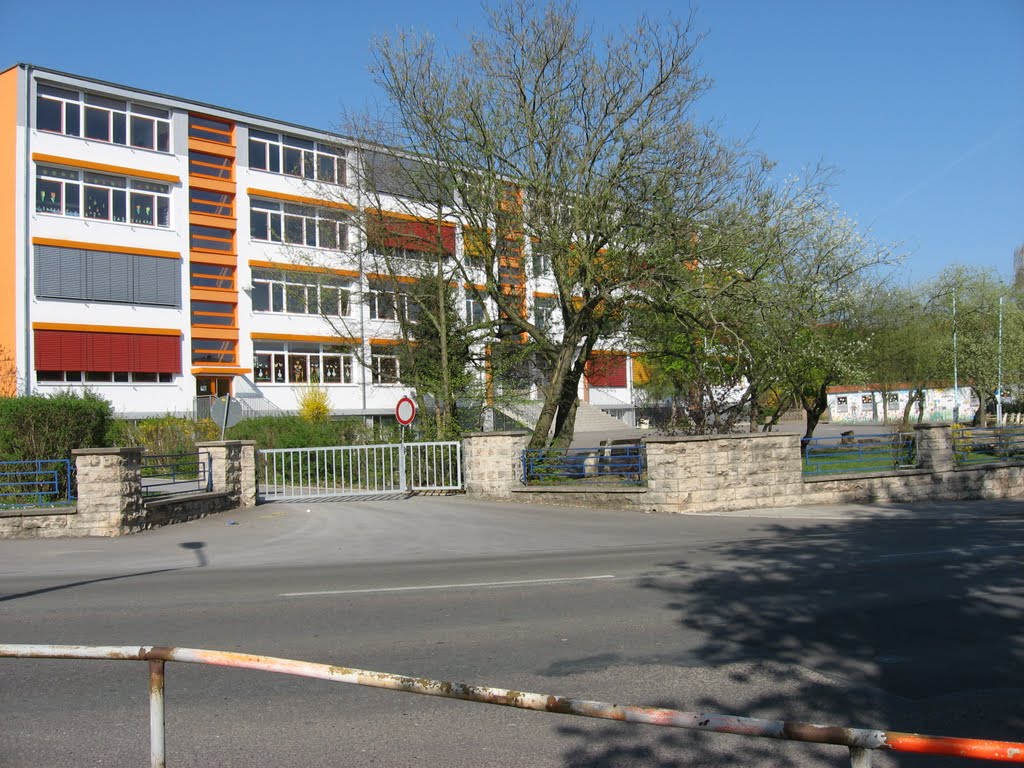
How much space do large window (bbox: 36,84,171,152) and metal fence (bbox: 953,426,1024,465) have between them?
110ft

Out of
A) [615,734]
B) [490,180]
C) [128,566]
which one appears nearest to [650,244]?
[490,180]

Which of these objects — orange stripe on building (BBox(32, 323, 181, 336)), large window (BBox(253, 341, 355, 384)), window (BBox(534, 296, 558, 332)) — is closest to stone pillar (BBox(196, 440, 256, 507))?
window (BBox(534, 296, 558, 332))

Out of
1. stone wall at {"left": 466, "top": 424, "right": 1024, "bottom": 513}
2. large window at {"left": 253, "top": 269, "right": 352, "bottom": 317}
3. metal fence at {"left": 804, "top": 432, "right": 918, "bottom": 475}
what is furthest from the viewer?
large window at {"left": 253, "top": 269, "right": 352, "bottom": 317}

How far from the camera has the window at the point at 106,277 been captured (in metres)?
33.5

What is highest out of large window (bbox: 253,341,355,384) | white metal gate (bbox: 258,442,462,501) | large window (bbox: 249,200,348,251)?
large window (bbox: 249,200,348,251)

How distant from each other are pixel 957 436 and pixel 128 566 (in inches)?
720

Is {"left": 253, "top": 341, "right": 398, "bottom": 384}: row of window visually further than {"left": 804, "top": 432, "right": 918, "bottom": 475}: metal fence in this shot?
Yes

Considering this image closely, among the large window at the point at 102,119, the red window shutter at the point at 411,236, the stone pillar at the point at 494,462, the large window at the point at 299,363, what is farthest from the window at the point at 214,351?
the stone pillar at the point at 494,462

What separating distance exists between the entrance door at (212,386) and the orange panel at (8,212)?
24.5 feet

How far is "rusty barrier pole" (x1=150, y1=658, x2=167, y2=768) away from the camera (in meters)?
3.22

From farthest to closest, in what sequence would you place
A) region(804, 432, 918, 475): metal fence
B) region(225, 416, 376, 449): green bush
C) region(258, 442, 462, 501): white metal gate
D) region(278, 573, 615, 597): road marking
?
region(225, 416, 376, 449): green bush → region(258, 442, 462, 501): white metal gate → region(804, 432, 918, 475): metal fence → region(278, 573, 615, 597): road marking

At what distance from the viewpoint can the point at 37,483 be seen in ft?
47.9

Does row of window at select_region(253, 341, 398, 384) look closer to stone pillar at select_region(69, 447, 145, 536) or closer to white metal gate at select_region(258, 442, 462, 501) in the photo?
white metal gate at select_region(258, 442, 462, 501)

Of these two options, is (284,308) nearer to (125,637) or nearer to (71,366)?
(71,366)
